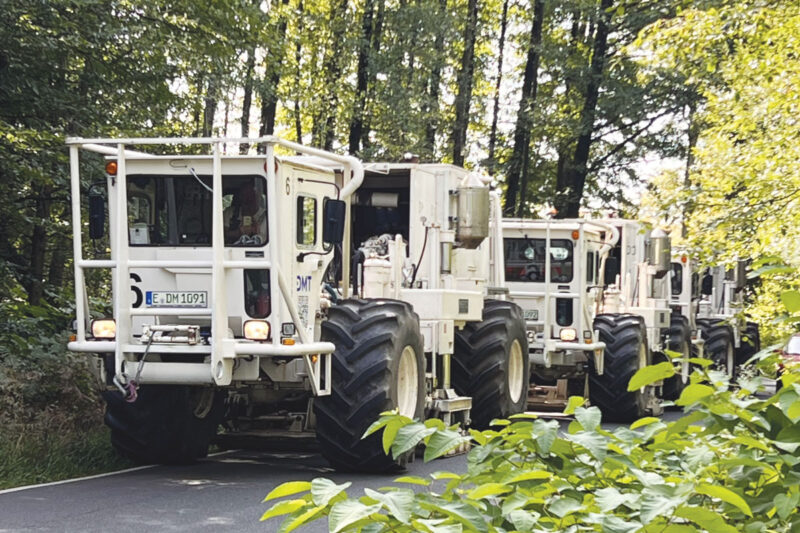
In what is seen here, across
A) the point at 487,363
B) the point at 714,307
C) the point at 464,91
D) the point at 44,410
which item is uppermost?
the point at 464,91

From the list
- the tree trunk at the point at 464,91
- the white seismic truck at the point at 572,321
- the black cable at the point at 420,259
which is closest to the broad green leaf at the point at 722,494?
the black cable at the point at 420,259

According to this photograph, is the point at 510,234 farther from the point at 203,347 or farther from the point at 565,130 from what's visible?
the point at 565,130

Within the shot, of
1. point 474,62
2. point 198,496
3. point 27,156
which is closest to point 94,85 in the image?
point 27,156

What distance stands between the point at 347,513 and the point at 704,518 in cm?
82

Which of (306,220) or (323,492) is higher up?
(306,220)

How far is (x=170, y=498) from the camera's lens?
1023cm

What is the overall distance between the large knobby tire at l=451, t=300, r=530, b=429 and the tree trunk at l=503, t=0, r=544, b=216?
19444 millimetres

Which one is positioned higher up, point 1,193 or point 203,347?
point 1,193

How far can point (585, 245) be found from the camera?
19.2m

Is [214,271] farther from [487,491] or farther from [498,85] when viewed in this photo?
[498,85]

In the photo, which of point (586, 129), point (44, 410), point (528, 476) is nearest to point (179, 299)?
point (44, 410)

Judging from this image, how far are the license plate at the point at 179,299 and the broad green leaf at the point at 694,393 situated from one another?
7.88 m

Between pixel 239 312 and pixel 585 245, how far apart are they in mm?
8881

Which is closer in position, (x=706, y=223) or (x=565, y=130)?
(x=706, y=223)
